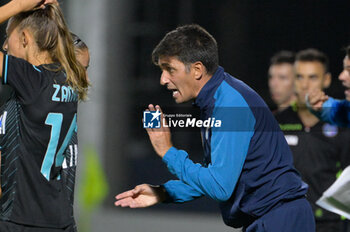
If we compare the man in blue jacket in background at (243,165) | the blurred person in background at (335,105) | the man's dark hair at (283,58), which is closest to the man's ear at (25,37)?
the man in blue jacket in background at (243,165)

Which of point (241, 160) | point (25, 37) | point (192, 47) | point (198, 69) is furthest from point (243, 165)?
point (25, 37)

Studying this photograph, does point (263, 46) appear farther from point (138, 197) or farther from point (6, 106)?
point (6, 106)

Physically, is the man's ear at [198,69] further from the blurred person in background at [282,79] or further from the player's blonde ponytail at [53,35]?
the blurred person in background at [282,79]

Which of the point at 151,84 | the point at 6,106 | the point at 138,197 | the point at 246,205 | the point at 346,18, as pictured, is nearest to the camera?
the point at 6,106

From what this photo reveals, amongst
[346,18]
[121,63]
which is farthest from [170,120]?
[346,18]

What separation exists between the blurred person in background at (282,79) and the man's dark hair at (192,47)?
0.82 meters

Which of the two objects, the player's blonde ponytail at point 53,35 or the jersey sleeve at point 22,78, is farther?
the player's blonde ponytail at point 53,35

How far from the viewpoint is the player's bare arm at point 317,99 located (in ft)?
11.8

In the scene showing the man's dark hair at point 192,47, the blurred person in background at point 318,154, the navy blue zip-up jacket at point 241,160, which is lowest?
the blurred person in background at point 318,154

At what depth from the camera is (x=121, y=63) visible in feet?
13.8

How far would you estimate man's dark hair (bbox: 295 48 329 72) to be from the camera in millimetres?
3576

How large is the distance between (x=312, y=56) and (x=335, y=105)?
0.32m

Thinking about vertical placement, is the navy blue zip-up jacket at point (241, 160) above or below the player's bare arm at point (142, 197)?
above

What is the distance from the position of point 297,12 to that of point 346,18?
269 mm
